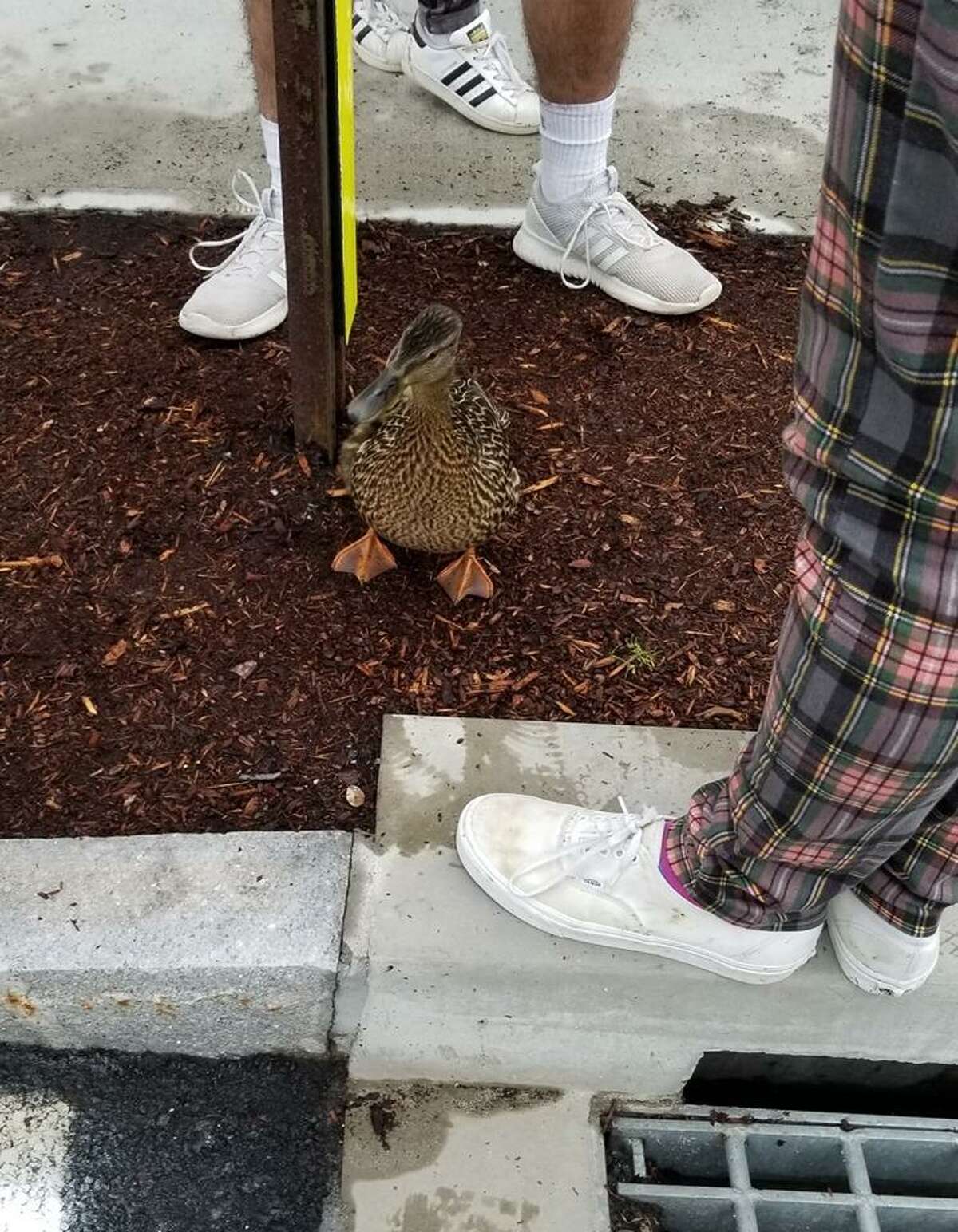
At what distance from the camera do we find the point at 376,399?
7.41 feet

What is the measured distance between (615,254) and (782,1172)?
228cm

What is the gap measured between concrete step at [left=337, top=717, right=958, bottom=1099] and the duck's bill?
80 cm

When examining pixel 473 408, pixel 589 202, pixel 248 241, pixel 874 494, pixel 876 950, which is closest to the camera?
pixel 874 494

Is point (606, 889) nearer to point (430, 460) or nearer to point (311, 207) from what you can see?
point (430, 460)

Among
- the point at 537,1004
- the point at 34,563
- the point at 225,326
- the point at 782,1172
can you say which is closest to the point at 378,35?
the point at 225,326

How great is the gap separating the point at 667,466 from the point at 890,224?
1.74 meters

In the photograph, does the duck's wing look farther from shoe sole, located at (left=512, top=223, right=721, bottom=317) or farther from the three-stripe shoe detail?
the three-stripe shoe detail

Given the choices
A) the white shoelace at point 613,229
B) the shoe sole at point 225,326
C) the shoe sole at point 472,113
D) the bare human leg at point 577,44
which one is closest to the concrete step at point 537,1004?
the shoe sole at point 225,326

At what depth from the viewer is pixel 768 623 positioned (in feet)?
8.02

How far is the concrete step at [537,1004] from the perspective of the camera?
1.81m

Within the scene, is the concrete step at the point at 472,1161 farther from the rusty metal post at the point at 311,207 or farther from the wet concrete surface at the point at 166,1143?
the rusty metal post at the point at 311,207

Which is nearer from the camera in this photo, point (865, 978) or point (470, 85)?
point (865, 978)

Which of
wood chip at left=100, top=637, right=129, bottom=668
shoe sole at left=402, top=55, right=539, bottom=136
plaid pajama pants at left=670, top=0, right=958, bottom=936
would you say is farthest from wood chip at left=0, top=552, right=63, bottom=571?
shoe sole at left=402, top=55, right=539, bottom=136

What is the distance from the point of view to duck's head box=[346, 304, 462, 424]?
86.2 inches
